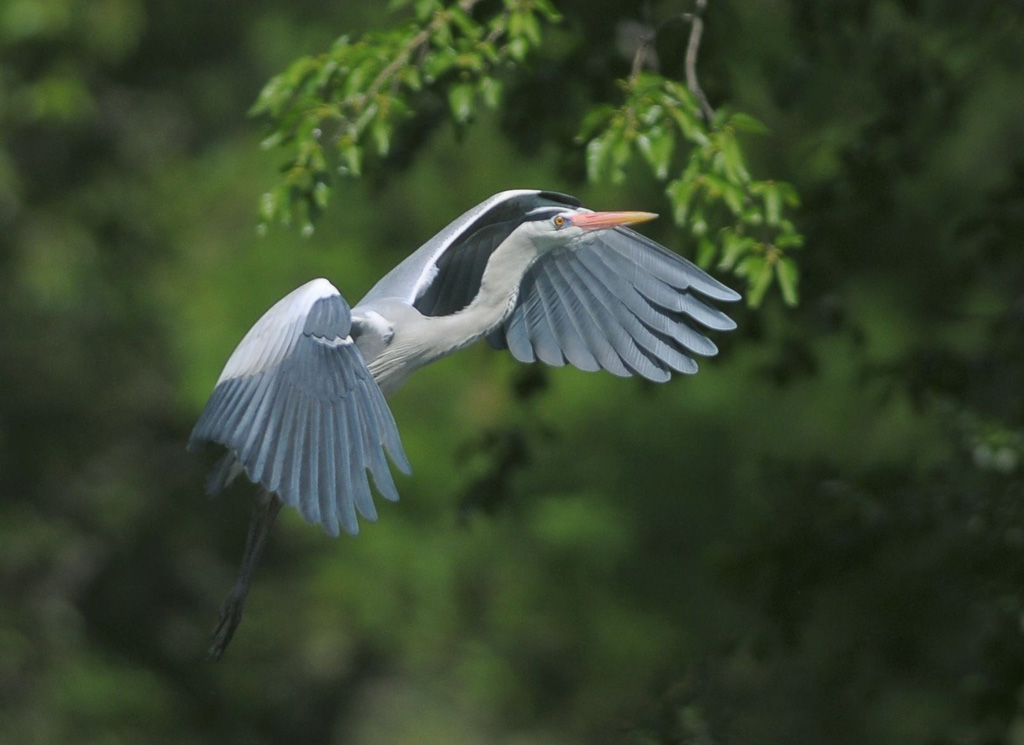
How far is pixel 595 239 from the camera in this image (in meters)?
3.63

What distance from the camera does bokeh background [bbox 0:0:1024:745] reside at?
5.12m

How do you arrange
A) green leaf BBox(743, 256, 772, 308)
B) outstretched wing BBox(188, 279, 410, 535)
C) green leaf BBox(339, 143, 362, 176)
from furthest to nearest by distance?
green leaf BBox(339, 143, 362, 176) → green leaf BBox(743, 256, 772, 308) → outstretched wing BBox(188, 279, 410, 535)

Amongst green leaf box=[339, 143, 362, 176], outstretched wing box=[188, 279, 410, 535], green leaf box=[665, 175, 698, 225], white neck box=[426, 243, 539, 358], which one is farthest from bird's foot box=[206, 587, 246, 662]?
green leaf box=[665, 175, 698, 225]

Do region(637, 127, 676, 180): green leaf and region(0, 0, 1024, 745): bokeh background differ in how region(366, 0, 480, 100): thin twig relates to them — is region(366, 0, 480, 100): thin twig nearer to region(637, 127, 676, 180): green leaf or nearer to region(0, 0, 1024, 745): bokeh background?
region(637, 127, 676, 180): green leaf

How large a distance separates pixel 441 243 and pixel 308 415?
64 cm

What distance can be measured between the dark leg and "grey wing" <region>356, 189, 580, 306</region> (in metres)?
0.50

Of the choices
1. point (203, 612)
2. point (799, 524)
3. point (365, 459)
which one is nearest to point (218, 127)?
point (203, 612)

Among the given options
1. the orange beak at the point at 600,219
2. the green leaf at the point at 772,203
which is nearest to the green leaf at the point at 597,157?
the orange beak at the point at 600,219

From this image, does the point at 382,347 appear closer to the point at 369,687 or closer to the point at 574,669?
the point at 574,669

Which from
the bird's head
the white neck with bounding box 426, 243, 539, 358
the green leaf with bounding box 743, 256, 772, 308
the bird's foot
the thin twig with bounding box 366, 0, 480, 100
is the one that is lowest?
the bird's foot

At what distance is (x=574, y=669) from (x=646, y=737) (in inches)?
246

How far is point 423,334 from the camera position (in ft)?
11.3

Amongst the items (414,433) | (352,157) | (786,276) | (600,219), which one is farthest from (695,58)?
(414,433)

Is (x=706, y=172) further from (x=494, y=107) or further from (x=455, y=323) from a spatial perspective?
(x=455, y=323)
